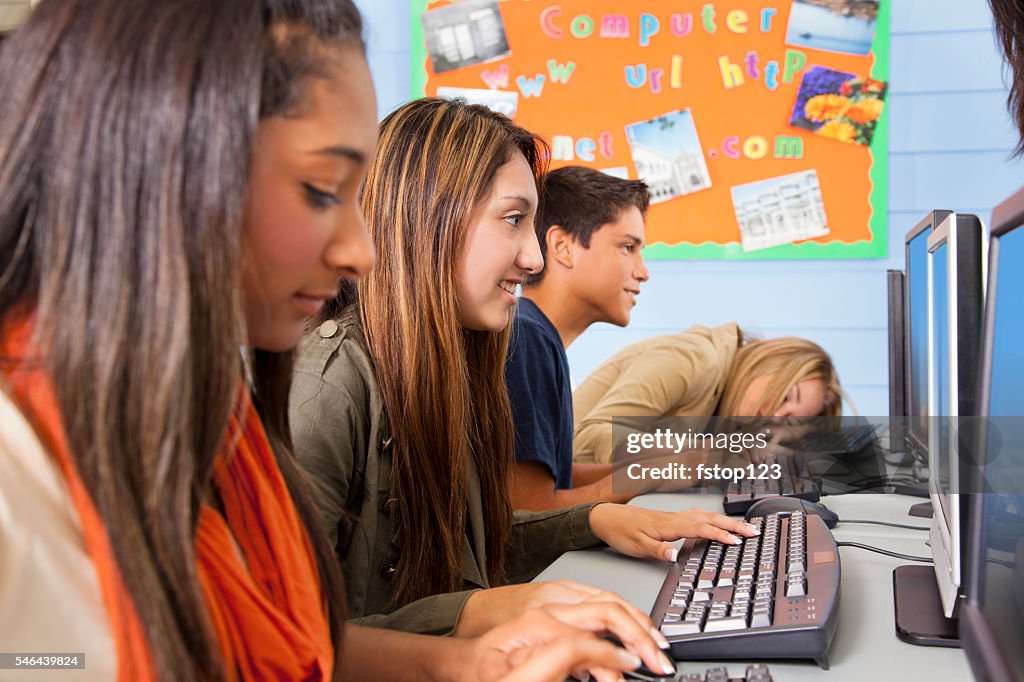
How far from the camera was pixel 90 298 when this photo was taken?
494 millimetres

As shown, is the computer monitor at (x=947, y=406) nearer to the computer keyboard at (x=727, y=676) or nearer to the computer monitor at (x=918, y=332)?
the computer monitor at (x=918, y=332)

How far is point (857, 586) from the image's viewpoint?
0.95 m

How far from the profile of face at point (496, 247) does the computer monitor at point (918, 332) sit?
1.57ft

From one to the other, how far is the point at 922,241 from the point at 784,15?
1.60m

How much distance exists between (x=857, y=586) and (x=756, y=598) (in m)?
0.22

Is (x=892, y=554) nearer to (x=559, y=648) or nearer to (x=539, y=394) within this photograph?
(x=559, y=648)

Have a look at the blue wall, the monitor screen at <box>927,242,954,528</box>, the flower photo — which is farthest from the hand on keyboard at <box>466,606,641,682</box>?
the flower photo

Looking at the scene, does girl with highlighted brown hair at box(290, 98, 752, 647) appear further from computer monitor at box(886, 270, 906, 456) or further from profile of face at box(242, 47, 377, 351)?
computer monitor at box(886, 270, 906, 456)

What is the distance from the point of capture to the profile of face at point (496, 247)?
1.15 metres

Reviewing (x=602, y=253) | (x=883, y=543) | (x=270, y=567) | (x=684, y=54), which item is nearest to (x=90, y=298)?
(x=270, y=567)

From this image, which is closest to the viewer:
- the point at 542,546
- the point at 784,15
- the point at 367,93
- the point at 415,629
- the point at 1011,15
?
the point at 367,93

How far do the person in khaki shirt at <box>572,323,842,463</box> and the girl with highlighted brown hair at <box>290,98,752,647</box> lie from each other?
2.60 feet

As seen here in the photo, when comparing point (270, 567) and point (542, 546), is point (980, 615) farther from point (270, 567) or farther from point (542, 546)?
point (542, 546)

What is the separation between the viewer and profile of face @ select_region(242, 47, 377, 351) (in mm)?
561
